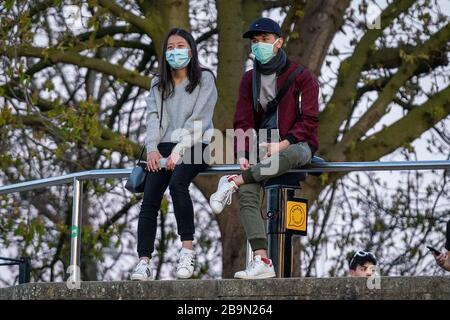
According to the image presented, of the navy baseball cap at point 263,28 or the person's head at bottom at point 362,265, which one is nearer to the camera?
the navy baseball cap at point 263,28

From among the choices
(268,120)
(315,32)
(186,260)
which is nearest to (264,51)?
(268,120)

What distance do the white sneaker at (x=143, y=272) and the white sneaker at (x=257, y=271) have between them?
0.65 m

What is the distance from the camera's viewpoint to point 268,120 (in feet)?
30.6

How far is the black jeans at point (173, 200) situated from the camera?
9.36 m

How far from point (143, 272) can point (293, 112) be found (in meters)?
1.34

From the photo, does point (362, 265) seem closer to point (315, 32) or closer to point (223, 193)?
point (223, 193)

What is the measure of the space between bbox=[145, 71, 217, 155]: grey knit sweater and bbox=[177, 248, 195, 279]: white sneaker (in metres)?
0.67

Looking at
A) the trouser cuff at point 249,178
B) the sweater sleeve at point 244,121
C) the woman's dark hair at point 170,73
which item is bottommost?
the trouser cuff at point 249,178

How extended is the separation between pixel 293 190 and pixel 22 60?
21.1ft

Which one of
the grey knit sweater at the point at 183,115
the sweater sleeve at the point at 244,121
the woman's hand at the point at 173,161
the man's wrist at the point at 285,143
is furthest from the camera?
the grey knit sweater at the point at 183,115

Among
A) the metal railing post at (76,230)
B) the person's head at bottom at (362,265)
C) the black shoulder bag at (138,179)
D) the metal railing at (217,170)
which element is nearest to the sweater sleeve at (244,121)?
the metal railing at (217,170)

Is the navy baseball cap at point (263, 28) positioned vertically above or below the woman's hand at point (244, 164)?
above

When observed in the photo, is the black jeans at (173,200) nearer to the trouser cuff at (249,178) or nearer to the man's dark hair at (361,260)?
the trouser cuff at (249,178)

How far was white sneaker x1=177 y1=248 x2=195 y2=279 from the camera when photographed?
9.18 meters
